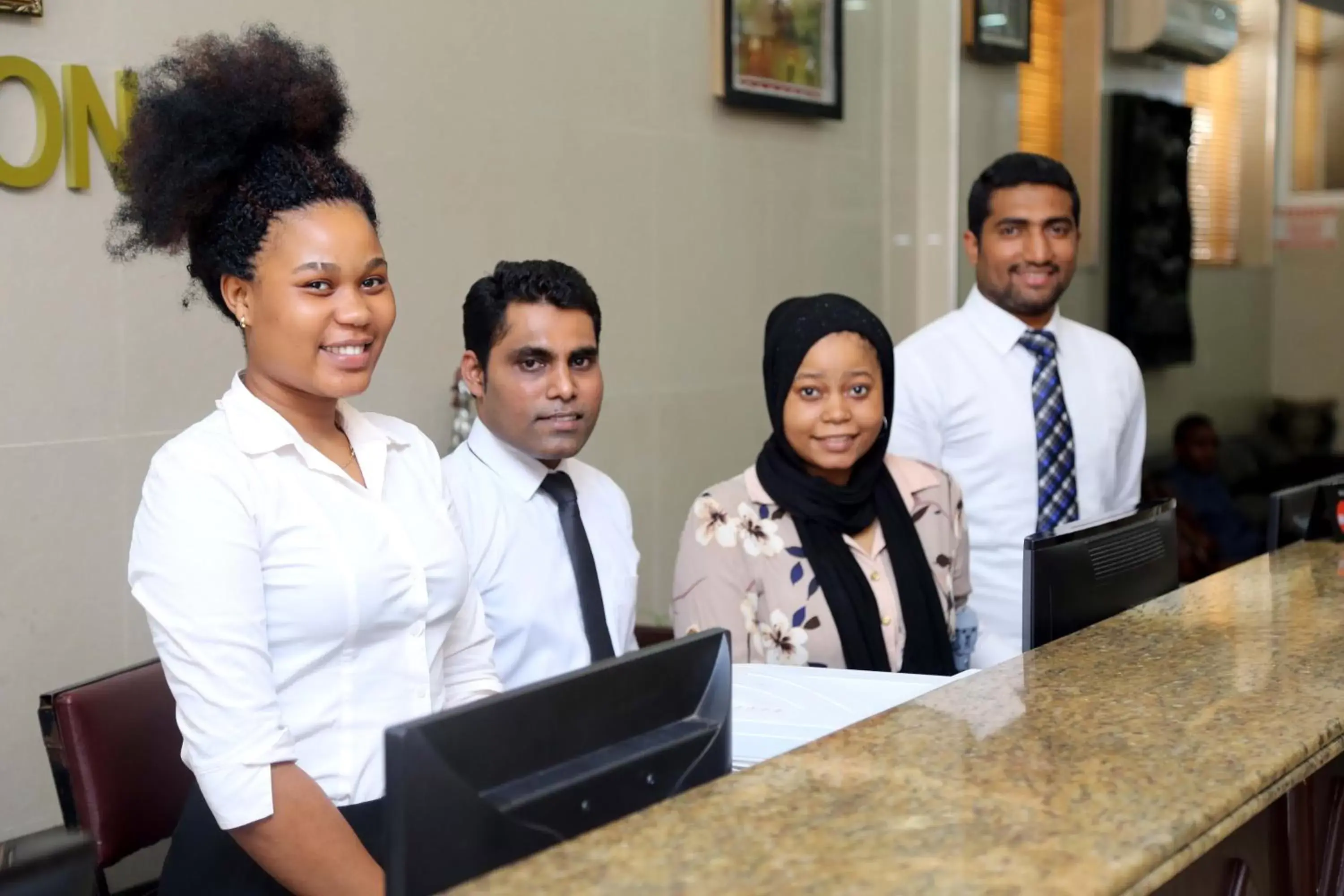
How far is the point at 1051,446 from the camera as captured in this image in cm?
296

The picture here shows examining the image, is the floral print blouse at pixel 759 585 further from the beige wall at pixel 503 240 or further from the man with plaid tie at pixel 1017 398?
the beige wall at pixel 503 240

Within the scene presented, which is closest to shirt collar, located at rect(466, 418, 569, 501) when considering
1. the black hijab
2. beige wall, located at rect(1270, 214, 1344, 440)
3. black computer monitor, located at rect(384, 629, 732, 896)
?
the black hijab

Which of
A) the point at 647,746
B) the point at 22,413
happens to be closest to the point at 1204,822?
the point at 647,746

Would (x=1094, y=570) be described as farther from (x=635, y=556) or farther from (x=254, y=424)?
(x=254, y=424)

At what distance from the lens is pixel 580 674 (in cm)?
114

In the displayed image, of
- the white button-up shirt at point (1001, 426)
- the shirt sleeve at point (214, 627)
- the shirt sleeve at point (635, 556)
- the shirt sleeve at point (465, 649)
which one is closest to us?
the shirt sleeve at point (214, 627)

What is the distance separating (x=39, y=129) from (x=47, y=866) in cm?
197

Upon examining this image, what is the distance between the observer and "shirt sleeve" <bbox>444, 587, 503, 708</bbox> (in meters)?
1.73

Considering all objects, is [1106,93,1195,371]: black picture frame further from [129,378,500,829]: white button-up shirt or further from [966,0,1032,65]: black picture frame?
[129,378,500,829]: white button-up shirt

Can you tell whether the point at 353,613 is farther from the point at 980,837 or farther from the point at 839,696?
the point at 980,837

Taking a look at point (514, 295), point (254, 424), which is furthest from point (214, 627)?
point (514, 295)

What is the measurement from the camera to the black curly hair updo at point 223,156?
1579 millimetres

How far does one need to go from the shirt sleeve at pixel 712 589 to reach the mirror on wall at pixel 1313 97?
A: 336 centimetres

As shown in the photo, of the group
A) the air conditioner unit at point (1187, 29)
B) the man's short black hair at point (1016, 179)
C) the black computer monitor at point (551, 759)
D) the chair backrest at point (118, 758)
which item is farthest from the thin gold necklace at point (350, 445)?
the air conditioner unit at point (1187, 29)
